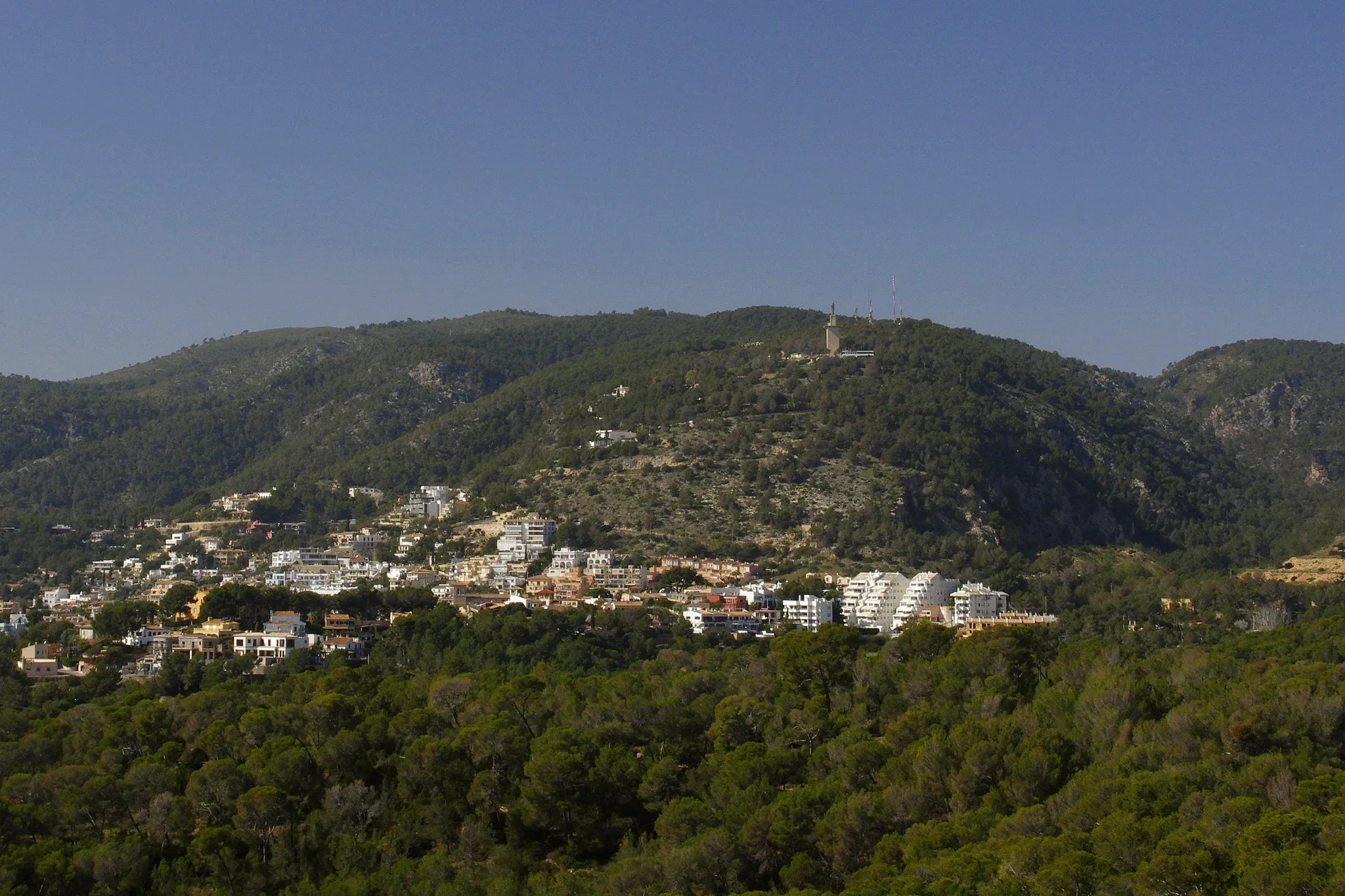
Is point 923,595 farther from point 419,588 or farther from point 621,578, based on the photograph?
point 419,588

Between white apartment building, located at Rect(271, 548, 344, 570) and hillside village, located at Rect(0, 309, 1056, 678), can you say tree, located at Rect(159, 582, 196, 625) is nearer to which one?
hillside village, located at Rect(0, 309, 1056, 678)

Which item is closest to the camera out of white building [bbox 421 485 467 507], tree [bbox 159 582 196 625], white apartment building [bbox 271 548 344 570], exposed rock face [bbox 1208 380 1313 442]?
tree [bbox 159 582 196 625]

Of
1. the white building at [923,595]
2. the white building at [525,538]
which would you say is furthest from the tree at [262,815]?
the white building at [525,538]

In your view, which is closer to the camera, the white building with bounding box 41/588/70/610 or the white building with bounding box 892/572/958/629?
the white building with bounding box 892/572/958/629

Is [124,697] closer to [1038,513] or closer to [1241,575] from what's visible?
[1241,575]

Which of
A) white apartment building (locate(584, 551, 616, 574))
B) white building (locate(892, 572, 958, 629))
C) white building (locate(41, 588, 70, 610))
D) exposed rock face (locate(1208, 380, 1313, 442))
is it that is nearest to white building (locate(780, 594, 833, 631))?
white building (locate(892, 572, 958, 629))

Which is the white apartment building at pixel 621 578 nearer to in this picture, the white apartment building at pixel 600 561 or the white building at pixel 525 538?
the white apartment building at pixel 600 561

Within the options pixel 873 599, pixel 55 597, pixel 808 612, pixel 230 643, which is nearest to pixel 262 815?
pixel 230 643
